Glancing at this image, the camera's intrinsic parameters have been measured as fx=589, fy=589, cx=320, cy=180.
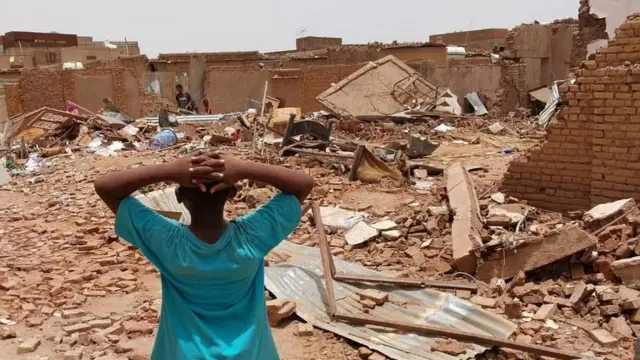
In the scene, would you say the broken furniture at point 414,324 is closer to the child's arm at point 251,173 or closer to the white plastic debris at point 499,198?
the white plastic debris at point 499,198

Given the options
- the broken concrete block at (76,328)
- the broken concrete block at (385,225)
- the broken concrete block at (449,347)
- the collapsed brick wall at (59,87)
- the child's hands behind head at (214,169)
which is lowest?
the broken concrete block at (76,328)

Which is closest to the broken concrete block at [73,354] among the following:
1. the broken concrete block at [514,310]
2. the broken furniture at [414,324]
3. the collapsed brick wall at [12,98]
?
the broken furniture at [414,324]

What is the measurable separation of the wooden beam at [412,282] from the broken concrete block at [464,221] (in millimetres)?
473

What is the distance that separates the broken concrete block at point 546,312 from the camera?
4152mm

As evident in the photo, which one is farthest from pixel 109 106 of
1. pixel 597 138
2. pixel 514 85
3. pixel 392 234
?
pixel 597 138

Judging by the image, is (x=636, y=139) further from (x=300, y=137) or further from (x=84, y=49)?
(x=84, y=49)

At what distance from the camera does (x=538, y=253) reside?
4742 mm

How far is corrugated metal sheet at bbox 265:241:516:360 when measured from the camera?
373 centimetres

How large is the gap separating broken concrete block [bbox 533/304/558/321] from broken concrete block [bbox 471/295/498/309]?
0.31 m

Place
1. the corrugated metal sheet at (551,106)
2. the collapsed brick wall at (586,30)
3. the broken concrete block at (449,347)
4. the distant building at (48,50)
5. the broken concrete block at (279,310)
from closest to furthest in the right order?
the broken concrete block at (449,347) < the broken concrete block at (279,310) < the corrugated metal sheet at (551,106) < the collapsed brick wall at (586,30) < the distant building at (48,50)

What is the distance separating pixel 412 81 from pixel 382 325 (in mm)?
11686

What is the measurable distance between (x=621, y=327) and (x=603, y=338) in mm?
223

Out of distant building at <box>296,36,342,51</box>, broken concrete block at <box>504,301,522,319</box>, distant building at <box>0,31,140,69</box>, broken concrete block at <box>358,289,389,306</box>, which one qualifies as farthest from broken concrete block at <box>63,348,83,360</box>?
distant building at <box>296,36,342,51</box>

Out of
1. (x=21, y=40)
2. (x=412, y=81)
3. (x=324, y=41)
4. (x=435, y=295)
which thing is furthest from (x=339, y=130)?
(x=21, y=40)
